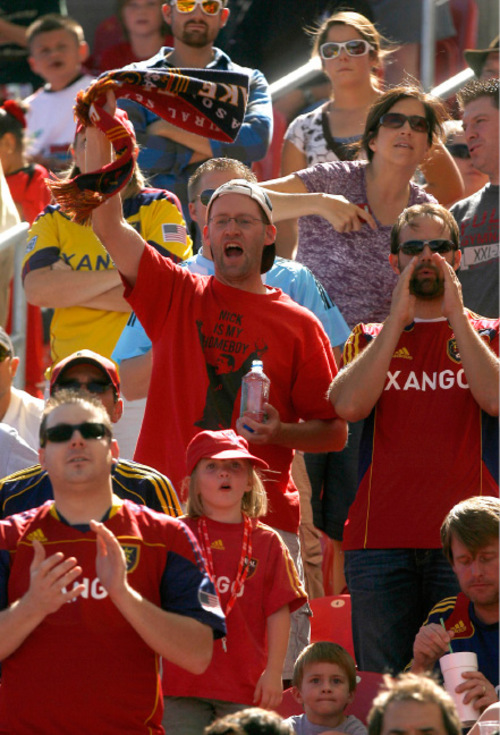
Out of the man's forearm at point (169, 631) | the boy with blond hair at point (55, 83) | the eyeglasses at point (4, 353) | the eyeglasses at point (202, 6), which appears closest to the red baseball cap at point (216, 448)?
the man's forearm at point (169, 631)

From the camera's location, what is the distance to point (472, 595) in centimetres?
508

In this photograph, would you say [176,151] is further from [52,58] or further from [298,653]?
[298,653]

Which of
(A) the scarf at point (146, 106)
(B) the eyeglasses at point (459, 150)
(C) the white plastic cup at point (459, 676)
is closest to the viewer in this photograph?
(C) the white plastic cup at point (459, 676)

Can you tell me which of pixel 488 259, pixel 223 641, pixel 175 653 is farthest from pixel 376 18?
pixel 175 653

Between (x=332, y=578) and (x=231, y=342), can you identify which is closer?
(x=231, y=342)

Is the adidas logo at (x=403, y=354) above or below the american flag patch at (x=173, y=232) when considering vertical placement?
below

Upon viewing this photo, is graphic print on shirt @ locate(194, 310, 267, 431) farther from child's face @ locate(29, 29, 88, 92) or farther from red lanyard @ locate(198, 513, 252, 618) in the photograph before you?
child's face @ locate(29, 29, 88, 92)

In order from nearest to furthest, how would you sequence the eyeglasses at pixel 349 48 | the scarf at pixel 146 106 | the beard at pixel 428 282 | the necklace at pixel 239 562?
the necklace at pixel 239 562
the scarf at pixel 146 106
the beard at pixel 428 282
the eyeglasses at pixel 349 48

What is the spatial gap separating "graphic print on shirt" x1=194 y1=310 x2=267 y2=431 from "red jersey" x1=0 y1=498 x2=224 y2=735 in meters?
1.35

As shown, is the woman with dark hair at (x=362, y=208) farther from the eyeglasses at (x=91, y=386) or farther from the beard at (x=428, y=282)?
the eyeglasses at (x=91, y=386)

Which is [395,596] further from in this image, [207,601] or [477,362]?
[207,601]

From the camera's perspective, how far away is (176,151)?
25.7ft

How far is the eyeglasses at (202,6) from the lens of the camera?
7.91 m

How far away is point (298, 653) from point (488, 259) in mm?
2232
